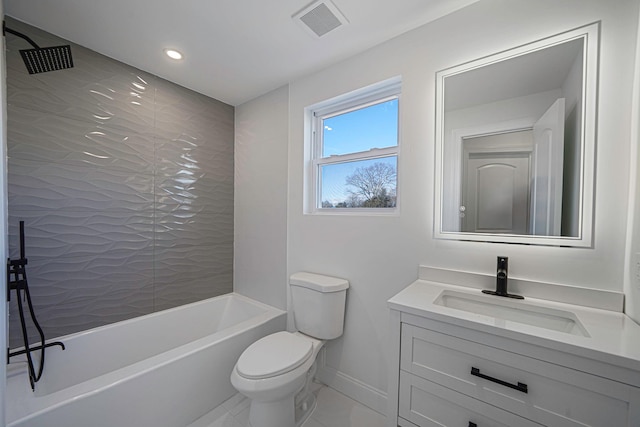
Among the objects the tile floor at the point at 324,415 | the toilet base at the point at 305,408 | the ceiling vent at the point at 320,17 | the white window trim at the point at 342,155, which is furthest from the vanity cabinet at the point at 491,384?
the ceiling vent at the point at 320,17

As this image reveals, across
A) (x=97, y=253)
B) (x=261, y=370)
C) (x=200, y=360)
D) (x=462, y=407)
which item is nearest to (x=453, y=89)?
(x=462, y=407)

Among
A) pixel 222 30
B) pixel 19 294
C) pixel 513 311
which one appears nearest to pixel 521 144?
pixel 513 311

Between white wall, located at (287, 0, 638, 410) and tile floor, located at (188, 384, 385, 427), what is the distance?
9 cm

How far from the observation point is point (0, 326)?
3.08ft

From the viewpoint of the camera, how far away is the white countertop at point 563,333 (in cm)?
71

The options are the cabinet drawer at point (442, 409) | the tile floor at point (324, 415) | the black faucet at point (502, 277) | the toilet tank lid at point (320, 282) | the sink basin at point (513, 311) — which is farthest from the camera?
the toilet tank lid at point (320, 282)

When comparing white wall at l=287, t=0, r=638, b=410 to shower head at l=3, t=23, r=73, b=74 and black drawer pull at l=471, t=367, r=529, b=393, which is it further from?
shower head at l=3, t=23, r=73, b=74

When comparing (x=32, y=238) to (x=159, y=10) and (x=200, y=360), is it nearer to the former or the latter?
(x=200, y=360)

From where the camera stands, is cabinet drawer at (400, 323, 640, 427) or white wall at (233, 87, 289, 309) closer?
cabinet drawer at (400, 323, 640, 427)

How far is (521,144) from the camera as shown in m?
1.22

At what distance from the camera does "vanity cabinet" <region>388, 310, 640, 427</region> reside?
718 mm

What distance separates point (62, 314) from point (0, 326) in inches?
35.2

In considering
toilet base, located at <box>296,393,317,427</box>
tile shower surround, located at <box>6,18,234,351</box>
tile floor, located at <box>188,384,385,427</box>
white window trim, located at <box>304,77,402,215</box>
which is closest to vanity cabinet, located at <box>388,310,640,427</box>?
tile floor, located at <box>188,384,385,427</box>

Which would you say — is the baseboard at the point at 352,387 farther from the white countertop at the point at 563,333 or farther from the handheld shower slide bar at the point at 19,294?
the handheld shower slide bar at the point at 19,294
